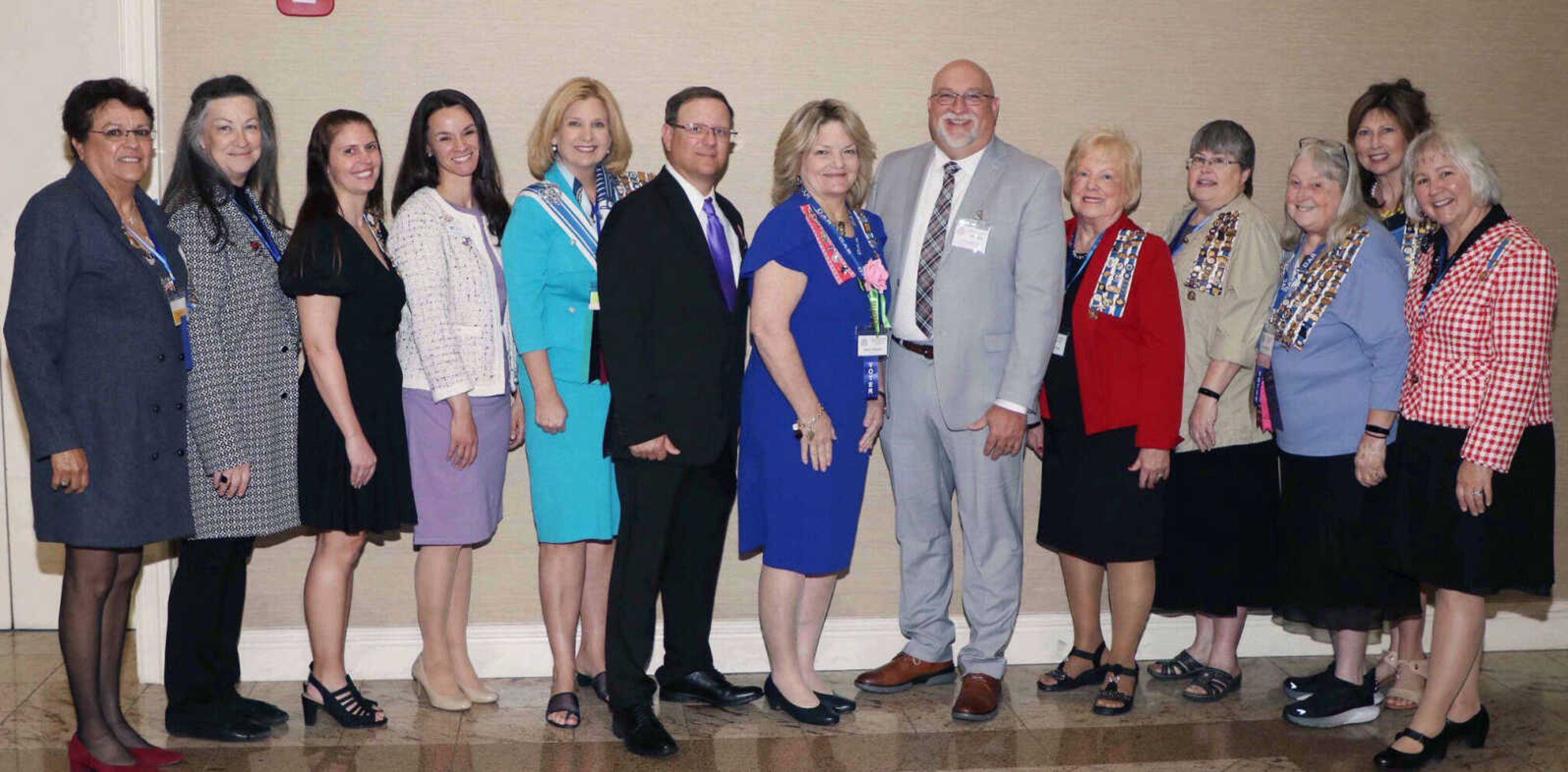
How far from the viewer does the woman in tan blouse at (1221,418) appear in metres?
3.82

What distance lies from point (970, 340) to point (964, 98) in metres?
0.68

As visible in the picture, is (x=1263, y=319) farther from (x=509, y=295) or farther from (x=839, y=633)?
(x=509, y=295)

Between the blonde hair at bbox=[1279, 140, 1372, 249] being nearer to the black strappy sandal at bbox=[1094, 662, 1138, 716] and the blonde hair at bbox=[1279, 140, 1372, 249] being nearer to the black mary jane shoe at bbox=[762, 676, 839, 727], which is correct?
Result: the black strappy sandal at bbox=[1094, 662, 1138, 716]

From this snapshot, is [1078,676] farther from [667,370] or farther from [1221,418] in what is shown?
[667,370]

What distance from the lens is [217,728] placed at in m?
3.60

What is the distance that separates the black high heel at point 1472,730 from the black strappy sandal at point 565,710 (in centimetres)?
235

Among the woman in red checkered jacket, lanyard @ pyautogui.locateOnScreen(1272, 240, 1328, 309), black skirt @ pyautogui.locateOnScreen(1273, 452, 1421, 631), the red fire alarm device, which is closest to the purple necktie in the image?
the red fire alarm device

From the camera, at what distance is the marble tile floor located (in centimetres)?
349

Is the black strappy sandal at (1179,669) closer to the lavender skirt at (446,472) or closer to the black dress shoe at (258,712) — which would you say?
the lavender skirt at (446,472)

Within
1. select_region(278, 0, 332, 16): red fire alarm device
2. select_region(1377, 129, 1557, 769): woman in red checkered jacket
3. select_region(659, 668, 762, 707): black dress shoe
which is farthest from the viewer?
select_region(278, 0, 332, 16): red fire alarm device

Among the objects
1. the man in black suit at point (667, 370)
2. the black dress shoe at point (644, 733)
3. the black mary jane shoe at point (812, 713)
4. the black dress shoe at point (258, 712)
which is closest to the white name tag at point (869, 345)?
the man in black suit at point (667, 370)

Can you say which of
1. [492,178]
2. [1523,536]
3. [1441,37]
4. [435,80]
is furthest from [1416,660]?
[435,80]

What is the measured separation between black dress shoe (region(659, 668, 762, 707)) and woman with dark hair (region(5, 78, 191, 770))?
1.43m

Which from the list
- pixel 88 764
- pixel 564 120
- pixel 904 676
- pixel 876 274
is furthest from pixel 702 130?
pixel 88 764
